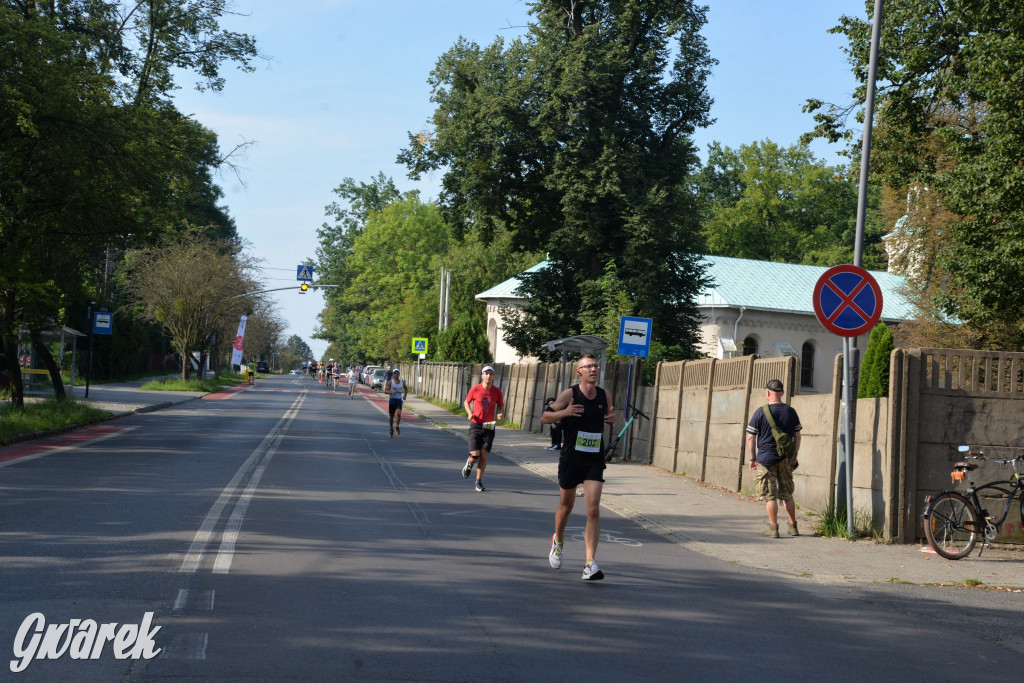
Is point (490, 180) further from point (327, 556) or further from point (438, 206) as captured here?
point (327, 556)

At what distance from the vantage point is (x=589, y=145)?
34219mm

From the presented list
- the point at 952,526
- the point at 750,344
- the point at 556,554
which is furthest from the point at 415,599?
the point at 750,344

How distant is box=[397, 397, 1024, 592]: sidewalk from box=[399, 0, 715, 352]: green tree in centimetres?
1752

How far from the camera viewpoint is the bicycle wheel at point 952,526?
10727mm

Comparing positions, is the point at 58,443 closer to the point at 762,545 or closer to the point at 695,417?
the point at 695,417

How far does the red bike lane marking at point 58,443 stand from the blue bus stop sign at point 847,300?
1237 centimetres

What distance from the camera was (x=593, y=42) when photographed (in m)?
34.1

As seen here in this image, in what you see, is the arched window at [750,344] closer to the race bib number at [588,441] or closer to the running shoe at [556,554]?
the running shoe at [556,554]

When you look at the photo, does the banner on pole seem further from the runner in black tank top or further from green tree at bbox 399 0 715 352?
the runner in black tank top

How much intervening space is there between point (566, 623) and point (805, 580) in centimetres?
361

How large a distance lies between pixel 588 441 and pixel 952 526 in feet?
15.3

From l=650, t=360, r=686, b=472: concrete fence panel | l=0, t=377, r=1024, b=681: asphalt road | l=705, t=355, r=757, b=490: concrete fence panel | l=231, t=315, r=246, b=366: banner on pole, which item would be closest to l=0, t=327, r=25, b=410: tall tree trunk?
l=0, t=377, r=1024, b=681: asphalt road

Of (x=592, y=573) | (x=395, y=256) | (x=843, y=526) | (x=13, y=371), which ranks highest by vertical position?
(x=395, y=256)

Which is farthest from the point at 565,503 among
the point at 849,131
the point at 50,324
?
the point at 50,324
